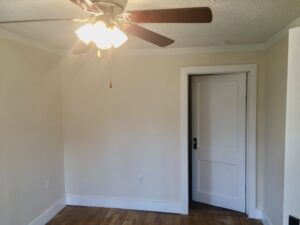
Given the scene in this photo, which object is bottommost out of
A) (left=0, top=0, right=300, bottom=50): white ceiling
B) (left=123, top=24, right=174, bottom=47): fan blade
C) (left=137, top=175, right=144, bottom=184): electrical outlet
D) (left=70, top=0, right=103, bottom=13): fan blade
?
(left=137, top=175, right=144, bottom=184): electrical outlet

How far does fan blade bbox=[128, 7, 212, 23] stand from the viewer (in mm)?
1344

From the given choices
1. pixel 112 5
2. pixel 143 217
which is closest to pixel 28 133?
pixel 143 217

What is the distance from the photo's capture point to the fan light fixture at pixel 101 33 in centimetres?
147

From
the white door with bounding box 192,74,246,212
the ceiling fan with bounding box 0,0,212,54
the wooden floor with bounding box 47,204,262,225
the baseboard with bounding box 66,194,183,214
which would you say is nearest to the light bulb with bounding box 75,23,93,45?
the ceiling fan with bounding box 0,0,212,54

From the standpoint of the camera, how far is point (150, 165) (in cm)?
369

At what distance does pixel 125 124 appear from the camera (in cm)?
371

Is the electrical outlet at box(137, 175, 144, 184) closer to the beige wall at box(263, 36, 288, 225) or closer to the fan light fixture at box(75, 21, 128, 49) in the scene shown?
the beige wall at box(263, 36, 288, 225)

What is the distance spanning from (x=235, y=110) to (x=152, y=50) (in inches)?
56.4

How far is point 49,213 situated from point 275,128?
3.07 m

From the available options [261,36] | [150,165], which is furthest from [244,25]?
[150,165]

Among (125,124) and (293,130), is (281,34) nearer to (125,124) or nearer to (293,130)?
(293,130)

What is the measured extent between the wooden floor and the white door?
0.81ft

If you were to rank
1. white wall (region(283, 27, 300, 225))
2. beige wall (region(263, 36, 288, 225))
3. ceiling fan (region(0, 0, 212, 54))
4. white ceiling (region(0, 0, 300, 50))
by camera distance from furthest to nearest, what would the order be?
1. beige wall (region(263, 36, 288, 225))
2. white ceiling (region(0, 0, 300, 50))
3. ceiling fan (region(0, 0, 212, 54))
4. white wall (region(283, 27, 300, 225))

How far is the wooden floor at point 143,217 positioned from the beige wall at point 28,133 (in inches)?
13.4
